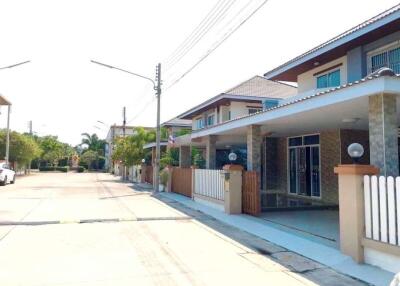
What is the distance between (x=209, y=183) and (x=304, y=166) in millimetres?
4779

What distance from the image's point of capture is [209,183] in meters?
16.7

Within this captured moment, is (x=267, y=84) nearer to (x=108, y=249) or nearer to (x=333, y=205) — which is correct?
(x=333, y=205)

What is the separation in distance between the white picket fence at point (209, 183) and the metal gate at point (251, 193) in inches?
53.3

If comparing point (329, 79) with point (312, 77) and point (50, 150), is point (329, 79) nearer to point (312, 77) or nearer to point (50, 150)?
point (312, 77)

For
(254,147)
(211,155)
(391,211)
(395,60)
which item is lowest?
(391,211)

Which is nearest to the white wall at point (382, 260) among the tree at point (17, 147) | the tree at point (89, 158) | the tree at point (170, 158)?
the tree at point (170, 158)

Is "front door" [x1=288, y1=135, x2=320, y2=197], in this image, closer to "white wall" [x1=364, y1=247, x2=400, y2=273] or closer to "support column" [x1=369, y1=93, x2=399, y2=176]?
"support column" [x1=369, y1=93, x2=399, y2=176]

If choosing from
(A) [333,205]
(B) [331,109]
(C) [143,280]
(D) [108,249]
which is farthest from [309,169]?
(C) [143,280]

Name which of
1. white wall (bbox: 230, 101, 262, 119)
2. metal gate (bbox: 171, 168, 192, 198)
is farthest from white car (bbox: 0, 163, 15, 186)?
white wall (bbox: 230, 101, 262, 119)

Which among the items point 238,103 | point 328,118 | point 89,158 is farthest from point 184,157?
point 89,158

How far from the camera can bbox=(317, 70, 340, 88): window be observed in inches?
668

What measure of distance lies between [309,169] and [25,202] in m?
12.4

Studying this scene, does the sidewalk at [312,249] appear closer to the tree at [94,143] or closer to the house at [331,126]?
the house at [331,126]

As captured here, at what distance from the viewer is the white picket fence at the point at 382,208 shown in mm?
6637
